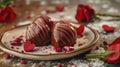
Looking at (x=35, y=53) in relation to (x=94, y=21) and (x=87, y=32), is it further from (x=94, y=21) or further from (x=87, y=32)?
(x=94, y=21)

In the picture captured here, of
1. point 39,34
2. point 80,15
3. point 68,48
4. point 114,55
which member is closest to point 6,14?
point 80,15

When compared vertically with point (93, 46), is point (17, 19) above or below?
below

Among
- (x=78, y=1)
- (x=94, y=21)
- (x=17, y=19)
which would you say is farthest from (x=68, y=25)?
(x=78, y=1)

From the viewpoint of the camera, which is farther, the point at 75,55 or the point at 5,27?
the point at 5,27

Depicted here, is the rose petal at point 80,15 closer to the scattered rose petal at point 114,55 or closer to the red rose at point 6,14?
the red rose at point 6,14

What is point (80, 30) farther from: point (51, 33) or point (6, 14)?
point (6, 14)

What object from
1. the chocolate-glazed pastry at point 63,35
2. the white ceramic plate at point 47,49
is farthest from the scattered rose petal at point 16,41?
→ the chocolate-glazed pastry at point 63,35

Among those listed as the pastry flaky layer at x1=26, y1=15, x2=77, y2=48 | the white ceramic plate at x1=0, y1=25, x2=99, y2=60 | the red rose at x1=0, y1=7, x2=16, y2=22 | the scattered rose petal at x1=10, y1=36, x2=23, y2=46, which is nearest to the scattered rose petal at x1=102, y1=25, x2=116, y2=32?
the white ceramic plate at x1=0, y1=25, x2=99, y2=60
